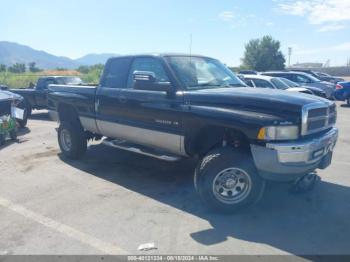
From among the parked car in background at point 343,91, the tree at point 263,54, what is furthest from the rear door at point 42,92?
the tree at point 263,54

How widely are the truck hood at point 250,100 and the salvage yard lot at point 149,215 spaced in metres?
1.31

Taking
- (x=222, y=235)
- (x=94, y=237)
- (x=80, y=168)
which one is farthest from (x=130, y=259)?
(x=80, y=168)

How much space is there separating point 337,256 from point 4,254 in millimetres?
3206

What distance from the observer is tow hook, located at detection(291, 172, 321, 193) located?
4.91m

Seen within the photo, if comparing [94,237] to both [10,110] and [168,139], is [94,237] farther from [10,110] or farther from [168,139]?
[10,110]

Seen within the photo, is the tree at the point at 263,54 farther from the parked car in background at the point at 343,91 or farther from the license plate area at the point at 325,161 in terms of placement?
the license plate area at the point at 325,161

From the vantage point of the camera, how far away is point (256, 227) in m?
3.98

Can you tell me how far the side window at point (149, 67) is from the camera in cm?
507

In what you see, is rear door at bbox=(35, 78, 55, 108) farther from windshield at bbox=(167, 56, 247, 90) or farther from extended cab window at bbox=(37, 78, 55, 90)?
windshield at bbox=(167, 56, 247, 90)

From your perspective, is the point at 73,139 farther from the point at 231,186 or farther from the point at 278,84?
the point at 278,84

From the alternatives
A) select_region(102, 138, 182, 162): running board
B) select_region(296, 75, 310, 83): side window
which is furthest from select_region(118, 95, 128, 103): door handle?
select_region(296, 75, 310, 83): side window

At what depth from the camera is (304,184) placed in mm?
4953

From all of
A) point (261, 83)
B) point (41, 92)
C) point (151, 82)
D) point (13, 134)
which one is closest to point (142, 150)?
point (151, 82)

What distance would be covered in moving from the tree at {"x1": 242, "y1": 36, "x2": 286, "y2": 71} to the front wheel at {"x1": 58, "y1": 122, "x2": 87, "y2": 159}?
2166 inches
